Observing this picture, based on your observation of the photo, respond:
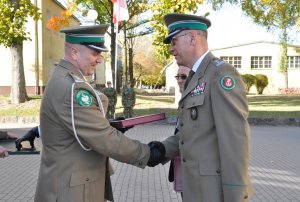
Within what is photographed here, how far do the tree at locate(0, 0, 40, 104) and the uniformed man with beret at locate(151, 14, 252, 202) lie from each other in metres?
16.9

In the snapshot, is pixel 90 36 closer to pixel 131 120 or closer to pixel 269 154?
pixel 131 120

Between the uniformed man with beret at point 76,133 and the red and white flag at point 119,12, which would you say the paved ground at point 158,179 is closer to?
the uniformed man with beret at point 76,133

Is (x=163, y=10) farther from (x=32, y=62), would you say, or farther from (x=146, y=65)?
(x=146, y=65)

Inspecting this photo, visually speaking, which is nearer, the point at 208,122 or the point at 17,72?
the point at 208,122

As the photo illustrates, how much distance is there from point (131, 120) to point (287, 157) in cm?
778

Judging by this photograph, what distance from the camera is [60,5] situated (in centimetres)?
3431

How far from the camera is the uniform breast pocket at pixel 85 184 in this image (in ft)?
9.18

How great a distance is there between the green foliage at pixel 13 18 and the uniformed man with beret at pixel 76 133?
1658cm

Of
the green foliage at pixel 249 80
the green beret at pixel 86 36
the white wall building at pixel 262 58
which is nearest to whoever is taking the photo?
the green beret at pixel 86 36

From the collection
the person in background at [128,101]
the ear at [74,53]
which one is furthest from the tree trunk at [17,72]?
the ear at [74,53]

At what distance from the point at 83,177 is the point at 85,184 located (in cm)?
5

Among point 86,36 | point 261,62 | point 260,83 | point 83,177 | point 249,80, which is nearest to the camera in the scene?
point 83,177

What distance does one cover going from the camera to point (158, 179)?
7.50 m

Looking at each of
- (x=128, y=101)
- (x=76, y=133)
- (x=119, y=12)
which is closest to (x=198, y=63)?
(x=76, y=133)
